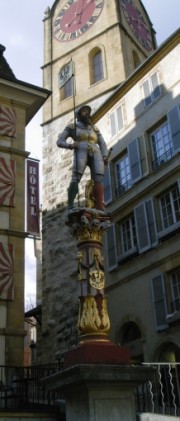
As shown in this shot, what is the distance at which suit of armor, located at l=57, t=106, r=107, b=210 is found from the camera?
27.1ft

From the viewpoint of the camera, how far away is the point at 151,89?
18.8 metres

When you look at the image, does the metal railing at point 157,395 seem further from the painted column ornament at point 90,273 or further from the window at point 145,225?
the window at point 145,225

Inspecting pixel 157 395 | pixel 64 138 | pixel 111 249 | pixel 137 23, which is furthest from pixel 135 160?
pixel 137 23

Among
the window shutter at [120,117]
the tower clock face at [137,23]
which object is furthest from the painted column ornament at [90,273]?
the tower clock face at [137,23]

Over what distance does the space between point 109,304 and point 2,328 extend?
589cm

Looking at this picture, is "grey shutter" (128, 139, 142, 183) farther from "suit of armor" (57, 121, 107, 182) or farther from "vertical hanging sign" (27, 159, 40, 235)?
"suit of armor" (57, 121, 107, 182)

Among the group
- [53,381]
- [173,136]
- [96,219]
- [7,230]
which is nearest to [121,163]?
[173,136]

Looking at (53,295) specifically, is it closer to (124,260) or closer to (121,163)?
(124,260)

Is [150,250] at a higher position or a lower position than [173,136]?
lower

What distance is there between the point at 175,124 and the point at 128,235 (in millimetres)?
4353

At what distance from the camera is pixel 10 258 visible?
13992 millimetres

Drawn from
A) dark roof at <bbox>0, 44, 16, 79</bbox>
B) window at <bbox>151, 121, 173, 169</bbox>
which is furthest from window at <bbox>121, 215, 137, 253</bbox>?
dark roof at <bbox>0, 44, 16, 79</bbox>

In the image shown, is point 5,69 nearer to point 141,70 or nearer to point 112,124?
point 112,124

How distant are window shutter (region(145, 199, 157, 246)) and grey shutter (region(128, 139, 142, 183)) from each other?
1295 millimetres
